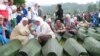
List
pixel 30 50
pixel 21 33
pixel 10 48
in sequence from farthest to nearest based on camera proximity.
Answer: pixel 21 33, pixel 10 48, pixel 30 50

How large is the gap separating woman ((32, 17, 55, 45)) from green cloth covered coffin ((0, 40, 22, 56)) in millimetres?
997

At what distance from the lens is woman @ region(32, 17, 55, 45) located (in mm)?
11812

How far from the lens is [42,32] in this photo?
12.5 metres

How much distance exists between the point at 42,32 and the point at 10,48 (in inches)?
106

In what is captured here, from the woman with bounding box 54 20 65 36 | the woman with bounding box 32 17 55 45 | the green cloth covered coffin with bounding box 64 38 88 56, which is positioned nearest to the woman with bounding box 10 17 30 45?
the woman with bounding box 32 17 55 45

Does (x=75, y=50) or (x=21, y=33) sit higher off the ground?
(x=75, y=50)

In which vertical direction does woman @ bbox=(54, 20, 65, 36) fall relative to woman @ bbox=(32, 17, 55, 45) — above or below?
below

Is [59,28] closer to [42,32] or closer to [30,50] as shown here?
[42,32]

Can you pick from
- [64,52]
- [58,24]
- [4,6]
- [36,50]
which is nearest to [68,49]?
[64,52]

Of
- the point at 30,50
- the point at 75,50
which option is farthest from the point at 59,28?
the point at 30,50

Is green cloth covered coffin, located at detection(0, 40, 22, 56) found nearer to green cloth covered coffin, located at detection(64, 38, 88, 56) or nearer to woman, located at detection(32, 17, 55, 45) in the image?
woman, located at detection(32, 17, 55, 45)

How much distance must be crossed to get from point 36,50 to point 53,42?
0.94 m

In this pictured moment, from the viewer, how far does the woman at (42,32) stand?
1181 centimetres

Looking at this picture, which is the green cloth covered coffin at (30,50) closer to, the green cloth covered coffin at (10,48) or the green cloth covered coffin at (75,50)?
the green cloth covered coffin at (10,48)
